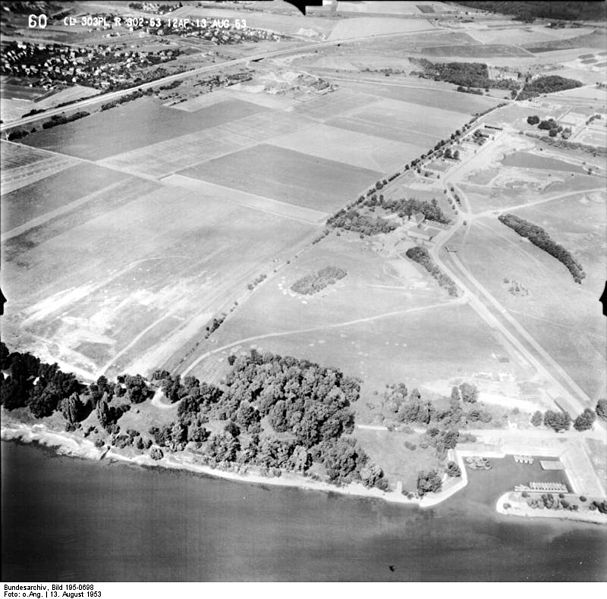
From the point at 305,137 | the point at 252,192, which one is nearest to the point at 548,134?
the point at 305,137

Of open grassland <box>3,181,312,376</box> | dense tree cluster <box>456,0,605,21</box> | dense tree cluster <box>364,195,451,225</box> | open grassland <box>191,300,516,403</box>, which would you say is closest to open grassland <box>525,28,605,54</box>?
dense tree cluster <box>456,0,605,21</box>

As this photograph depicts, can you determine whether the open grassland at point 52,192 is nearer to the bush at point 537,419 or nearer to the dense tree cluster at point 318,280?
the dense tree cluster at point 318,280

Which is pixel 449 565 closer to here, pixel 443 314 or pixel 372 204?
pixel 443 314

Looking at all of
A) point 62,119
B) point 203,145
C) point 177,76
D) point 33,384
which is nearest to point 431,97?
point 177,76

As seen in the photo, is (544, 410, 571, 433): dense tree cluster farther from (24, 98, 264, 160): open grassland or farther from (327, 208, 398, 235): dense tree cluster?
(24, 98, 264, 160): open grassland

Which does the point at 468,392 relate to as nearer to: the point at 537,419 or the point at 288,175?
the point at 537,419
